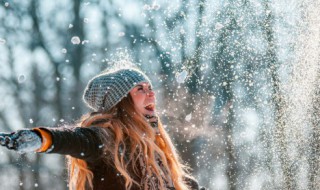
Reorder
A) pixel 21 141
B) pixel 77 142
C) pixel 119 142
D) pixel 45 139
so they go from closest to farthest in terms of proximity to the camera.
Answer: pixel 21 141 → pixel 45 139 → pixel 77 142 → pixel 119 142

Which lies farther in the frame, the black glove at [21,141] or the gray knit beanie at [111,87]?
the gray knit beanie at [111,87]

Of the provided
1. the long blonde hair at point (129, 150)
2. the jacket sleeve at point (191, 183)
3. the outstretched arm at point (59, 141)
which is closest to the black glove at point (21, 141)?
the outstretched arm at point (59, 141)

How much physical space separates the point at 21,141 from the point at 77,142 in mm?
372

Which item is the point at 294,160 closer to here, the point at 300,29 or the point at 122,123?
the point at 300,29

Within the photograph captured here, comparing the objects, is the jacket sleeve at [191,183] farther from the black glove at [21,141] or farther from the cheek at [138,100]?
the black glove at [21,141]

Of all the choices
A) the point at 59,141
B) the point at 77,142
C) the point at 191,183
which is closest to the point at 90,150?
the point at 77,142

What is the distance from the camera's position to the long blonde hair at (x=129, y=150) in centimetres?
295

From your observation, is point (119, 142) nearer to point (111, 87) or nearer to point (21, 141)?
point (111, 87)

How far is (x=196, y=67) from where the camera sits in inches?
556

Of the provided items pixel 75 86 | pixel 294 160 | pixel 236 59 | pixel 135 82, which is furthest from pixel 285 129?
pixel 135 82

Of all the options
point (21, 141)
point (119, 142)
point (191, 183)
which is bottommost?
point (21, 141)

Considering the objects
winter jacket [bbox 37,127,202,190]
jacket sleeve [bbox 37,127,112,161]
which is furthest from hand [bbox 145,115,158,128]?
jacket sleeve [bbox 37,127,112,161]

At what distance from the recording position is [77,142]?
253 cm

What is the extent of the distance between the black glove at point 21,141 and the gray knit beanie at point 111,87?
1.01 metres
